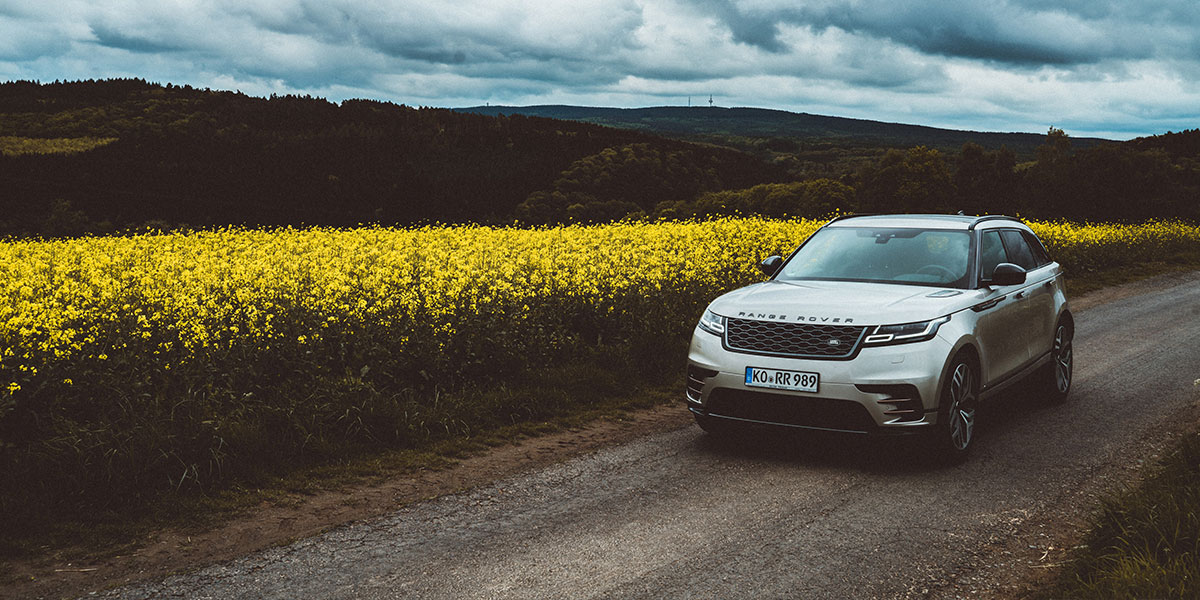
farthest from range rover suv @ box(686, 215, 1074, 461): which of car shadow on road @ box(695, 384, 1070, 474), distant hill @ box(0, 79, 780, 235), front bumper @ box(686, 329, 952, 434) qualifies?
distant hill @ box(0, 79, 780, 235)

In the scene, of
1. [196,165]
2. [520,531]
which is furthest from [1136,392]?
[196,165]

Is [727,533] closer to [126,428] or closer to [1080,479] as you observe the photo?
[1080,479]

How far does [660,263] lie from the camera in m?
12.2

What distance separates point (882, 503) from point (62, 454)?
5243mm

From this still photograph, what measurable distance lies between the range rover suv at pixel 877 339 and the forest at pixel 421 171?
24710 millimetres

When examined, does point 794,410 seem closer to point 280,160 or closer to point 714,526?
point 714,526

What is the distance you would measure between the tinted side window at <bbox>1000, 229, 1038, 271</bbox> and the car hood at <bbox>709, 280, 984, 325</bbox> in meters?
1.46

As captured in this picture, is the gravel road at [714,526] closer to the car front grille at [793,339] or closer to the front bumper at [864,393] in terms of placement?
the front bumper at [864,393]

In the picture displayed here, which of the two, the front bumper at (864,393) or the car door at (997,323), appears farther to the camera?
the car door at (997,323)

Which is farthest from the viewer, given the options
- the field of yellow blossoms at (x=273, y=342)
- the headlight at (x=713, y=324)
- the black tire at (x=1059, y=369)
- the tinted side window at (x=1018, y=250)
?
the black tire at (x=1059, y=369)

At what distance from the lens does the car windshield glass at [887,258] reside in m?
7.42

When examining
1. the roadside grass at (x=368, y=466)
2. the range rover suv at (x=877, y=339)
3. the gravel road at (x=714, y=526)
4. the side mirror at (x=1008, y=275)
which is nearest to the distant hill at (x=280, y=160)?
the roadside grass at (x=368, y=466)

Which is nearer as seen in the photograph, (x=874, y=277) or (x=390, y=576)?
(x=390, y=576)

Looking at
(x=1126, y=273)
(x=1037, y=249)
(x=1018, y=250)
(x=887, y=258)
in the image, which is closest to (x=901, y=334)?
(x=887, y=258)
